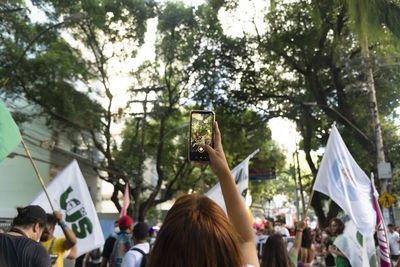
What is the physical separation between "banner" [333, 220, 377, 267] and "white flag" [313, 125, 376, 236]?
0.29 m

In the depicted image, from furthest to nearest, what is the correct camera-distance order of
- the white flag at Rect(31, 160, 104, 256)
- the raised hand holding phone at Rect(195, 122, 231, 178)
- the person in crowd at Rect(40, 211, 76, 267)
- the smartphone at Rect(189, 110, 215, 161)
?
the white flag at Rect(31, 160, 104, 256)
the person in crowd at Rect(40, 211, 76, 267)
the smartphone at Rect(189, 110, 215, 161)
the raised hand holding phone at Rect(195, 122, 231, 178)

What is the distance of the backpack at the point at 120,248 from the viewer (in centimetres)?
662

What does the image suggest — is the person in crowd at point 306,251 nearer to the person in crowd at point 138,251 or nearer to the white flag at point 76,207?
the person in crowd at point 138,251

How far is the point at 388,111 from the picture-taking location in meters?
17.5

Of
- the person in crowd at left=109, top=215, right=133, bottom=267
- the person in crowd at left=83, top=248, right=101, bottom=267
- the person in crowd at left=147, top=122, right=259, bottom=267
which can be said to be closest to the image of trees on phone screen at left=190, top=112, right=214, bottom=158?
the person in crowd at left=147, top=122, right=259, bottom=267

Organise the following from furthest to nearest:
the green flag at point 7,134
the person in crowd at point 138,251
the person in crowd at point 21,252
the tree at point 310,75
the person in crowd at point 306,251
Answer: the tree at point 310,75 → the person in crowd at point 306,251 → the person in crowd at point 138,251 → the green flag at point 7,134 → the person in crowd at point 21,252

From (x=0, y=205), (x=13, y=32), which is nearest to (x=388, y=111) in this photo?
(x=13, y=32)

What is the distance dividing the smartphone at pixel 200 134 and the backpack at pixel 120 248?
490cm

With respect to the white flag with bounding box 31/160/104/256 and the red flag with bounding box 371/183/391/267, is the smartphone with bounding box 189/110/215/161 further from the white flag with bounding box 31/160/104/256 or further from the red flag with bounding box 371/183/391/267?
the red flag with bounding box 371/183/391/267

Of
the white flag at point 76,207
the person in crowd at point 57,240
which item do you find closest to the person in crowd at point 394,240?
the white flag at point 76,207

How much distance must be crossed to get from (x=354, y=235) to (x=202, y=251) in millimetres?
5908

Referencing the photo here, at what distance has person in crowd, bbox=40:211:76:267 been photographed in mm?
4484

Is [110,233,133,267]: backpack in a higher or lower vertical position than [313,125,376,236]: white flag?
lower

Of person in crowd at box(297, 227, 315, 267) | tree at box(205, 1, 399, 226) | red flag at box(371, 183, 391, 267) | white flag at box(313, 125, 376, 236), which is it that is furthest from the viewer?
tree at box(205, 1, 399, 226)
